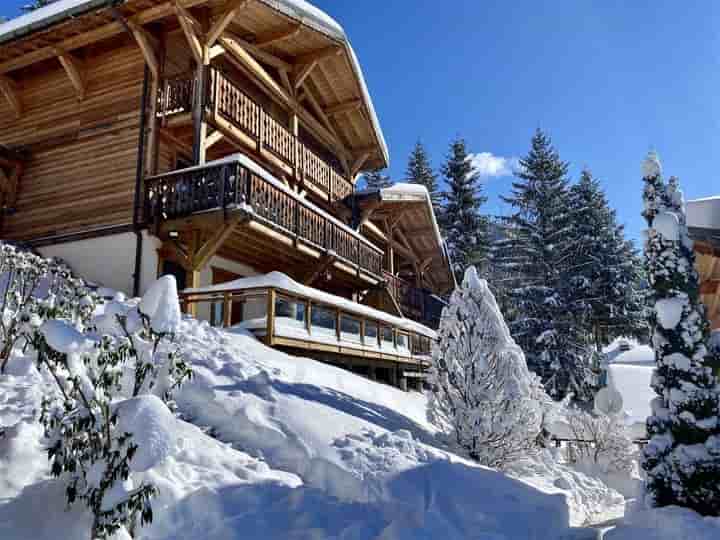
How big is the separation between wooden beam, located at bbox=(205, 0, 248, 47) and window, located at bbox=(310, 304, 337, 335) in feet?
22.3

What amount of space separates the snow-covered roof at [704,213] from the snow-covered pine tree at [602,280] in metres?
16.5

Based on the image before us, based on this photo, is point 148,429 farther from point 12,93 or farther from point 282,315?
point 12,93

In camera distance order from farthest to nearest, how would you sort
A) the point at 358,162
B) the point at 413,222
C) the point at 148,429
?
the point at 413,222 < the point at 358,162 < the point at 148,429

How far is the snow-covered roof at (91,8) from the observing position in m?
12.4

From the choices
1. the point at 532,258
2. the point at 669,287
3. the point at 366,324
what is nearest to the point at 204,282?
the point at 366,324

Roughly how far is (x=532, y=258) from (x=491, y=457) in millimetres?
20628

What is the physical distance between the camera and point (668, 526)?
17.4 ft

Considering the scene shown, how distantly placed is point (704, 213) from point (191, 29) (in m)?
11.1

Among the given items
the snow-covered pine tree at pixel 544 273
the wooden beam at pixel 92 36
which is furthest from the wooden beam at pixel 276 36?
the snow-covered pine tree at pixel 544 273

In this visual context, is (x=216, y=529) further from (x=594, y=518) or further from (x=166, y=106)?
(x=166, y=106)

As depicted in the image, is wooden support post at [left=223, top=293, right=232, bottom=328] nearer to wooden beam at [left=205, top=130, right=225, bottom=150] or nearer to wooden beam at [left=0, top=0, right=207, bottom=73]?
wooden beam at [left=205, top=130, right=225, bottom=150]

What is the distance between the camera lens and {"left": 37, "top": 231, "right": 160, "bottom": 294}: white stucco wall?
1194cm

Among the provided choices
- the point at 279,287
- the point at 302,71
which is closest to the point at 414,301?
the point at 302,71

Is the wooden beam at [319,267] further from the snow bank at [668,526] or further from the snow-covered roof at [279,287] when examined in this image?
the snow bank at [668,526]
